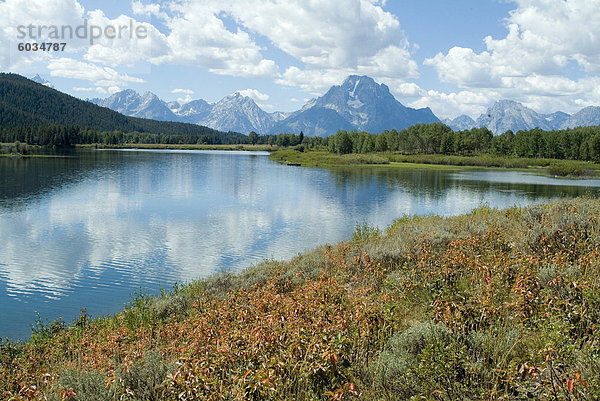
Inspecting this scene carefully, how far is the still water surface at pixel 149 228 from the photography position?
18.3 m

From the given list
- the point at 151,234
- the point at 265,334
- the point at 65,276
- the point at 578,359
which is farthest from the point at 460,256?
the point at 151,234

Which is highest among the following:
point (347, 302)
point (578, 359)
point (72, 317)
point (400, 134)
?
point (400, 134)

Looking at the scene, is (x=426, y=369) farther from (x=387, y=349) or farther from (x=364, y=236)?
(x=364, y=236)

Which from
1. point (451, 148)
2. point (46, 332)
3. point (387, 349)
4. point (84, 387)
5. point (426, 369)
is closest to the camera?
point (426, 369)

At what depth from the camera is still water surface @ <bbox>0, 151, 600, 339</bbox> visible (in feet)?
60.2

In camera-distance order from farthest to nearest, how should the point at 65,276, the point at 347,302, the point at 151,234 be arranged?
the point at 151,234, the point at 65,276, the point at 347,302

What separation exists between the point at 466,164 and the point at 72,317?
130 m

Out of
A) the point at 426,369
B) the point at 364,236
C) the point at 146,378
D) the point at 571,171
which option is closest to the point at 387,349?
the point at 426,369

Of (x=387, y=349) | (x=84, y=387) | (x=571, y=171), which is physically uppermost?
(x=571, y=171)

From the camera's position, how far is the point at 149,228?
99.1 feet

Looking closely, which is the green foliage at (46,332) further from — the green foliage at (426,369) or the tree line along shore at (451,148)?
the tree line along shore at (451,148)

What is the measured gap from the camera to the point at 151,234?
28344mm

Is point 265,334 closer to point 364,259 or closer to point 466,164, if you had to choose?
point 364,259

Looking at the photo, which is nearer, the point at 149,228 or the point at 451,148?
the point at 149,228
